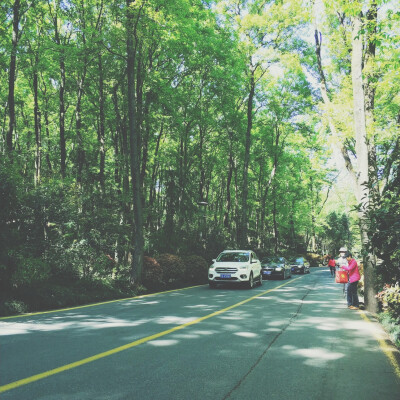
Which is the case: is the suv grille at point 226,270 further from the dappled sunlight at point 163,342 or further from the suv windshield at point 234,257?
the dappled sunlight at point 163,342

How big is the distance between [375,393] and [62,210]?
36.1ft

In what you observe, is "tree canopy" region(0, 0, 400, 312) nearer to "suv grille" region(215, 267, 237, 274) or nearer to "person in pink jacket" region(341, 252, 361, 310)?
"person in pink jacket" region(341, 252, 361, 310)

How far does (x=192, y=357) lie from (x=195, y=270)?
14117mm

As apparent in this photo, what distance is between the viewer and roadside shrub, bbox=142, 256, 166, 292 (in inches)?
582

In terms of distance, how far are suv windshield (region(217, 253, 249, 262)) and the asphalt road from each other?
27.2 ft

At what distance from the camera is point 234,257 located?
695 inches

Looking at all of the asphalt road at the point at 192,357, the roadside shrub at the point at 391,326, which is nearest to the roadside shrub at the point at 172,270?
the asphalt road at the point at 192,357

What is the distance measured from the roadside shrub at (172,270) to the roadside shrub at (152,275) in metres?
0.67

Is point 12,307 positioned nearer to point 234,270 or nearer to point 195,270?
point 234,270

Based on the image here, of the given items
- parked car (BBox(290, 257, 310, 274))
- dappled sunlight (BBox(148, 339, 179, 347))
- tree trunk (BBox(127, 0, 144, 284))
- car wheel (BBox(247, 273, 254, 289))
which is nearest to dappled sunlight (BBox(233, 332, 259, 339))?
dappled sunlight (BBox(148, 339, 179, 347))

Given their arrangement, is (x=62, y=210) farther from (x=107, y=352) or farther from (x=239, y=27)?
(x=239, y=27)

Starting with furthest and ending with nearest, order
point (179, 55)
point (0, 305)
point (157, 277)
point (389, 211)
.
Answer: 1. point (179, 55)
2. point (157, 277)
3. point (0, 305)
4. point (389, 211)

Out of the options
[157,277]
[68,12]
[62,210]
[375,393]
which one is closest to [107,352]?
[375,393]

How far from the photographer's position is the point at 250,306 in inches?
420
